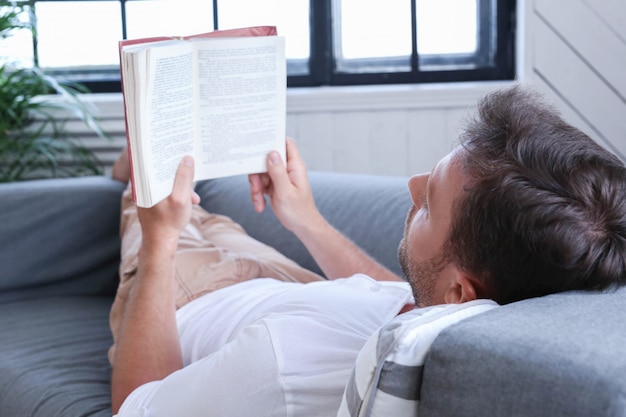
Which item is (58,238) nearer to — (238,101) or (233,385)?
(238,101)

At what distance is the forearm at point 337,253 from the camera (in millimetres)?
1548

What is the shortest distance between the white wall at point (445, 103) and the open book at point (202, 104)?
110 centimetres

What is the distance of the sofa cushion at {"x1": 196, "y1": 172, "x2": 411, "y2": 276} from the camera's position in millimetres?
1771

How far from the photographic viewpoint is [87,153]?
278cm

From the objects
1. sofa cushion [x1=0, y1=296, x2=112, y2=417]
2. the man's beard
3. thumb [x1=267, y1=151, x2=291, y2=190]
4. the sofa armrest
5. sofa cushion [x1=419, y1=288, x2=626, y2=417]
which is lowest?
sofa cushion [x1=0, y1=296, x2=112, y2=417]

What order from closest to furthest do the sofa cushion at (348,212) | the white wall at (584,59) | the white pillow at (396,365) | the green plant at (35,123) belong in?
the white pillow at (396,365) → the sofa cushion at (348,212) → the white wall at (584,59) → the green plant at (35,123)

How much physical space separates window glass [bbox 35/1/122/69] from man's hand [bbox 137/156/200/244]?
1851 mm

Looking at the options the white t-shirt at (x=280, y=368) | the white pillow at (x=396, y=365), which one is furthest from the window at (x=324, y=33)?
the white pillow at (x=396, y=365)

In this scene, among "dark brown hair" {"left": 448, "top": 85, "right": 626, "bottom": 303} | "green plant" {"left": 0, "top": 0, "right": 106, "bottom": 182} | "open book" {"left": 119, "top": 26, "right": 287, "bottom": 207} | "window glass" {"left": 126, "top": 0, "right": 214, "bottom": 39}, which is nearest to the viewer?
"dark brown hair" {"left": 448, "top": 85, "right": 626, "bottom": 303}

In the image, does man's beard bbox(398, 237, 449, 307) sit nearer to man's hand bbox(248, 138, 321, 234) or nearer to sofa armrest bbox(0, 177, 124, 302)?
man's hand bbox(248, 138, 321, 234)

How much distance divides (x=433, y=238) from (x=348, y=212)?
92 centimetres

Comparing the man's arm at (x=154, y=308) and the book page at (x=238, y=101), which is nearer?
the man's arm at (x=154, y=308)

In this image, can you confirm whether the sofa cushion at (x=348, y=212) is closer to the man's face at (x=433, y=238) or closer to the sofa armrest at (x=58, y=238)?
the sofa armrest at (x=58, y=238)

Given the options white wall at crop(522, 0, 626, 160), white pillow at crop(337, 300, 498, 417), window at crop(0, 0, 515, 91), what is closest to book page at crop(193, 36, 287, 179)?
white pillow at crop(337, 300, 498, 417)
